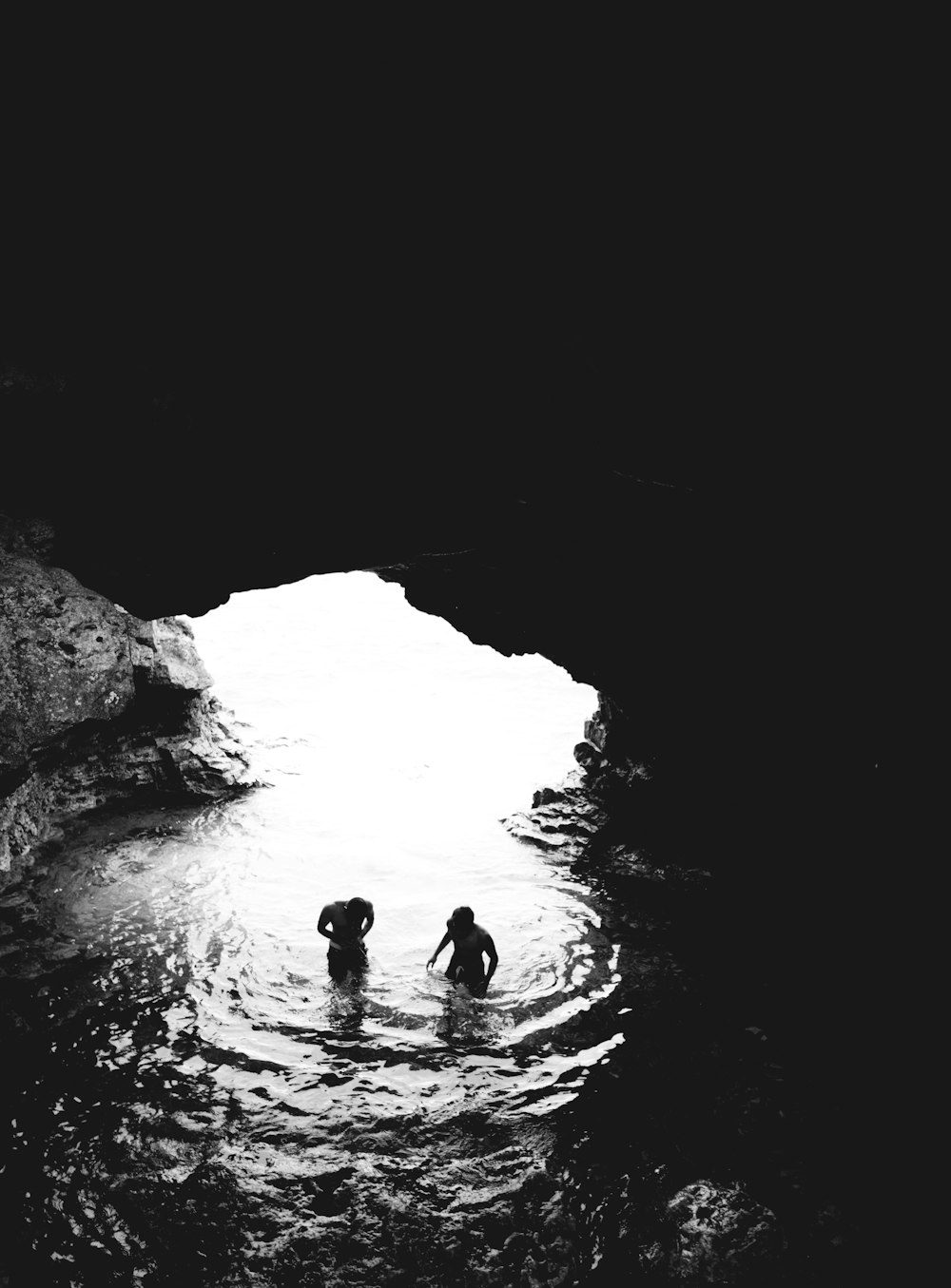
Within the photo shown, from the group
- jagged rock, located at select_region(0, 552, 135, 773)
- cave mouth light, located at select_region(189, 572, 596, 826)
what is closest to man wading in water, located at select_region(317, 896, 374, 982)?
jagged rock, located at select_region(0, 552, 135, 773)

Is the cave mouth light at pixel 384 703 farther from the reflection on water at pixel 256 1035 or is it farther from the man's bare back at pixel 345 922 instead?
the man's bare back at pixel 345 922

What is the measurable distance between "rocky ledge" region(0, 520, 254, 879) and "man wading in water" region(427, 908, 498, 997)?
4.92 metres

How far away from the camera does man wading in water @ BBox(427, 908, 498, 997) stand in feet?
23.2

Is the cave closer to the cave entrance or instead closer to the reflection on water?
the reflection on water

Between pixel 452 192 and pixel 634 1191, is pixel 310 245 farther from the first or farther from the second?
pixel 634 1191

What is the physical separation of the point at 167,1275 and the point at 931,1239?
4544 millimetres

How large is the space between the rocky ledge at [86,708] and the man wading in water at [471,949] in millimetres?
4924

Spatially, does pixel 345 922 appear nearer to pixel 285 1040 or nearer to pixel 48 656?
pixel 285 1040

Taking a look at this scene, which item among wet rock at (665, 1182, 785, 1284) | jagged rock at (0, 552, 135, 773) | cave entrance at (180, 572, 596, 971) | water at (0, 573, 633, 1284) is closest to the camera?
wet rock at (665, 1182, 785, 1284)

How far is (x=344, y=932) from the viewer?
24.3 feet

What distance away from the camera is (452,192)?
471cm

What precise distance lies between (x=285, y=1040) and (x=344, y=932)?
1.16 meters

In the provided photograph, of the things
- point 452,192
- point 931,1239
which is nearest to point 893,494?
point 452,192

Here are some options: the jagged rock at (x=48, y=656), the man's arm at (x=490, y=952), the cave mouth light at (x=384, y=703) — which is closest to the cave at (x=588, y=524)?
the jagged rock at (x=48, y=656)
